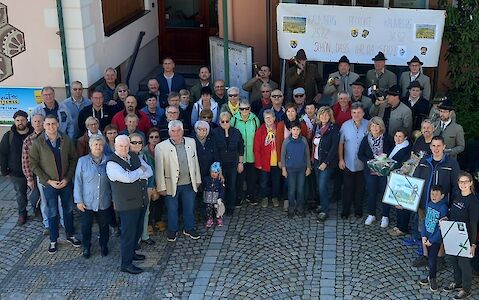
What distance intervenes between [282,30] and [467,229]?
17.8ft

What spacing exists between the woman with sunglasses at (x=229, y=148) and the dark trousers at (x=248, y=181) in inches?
7.9

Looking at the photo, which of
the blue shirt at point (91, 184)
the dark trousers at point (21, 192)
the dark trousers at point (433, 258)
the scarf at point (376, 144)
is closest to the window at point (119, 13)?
the dark trousers at point (21, 192)

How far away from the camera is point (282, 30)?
1192cm

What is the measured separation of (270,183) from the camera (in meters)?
10.3

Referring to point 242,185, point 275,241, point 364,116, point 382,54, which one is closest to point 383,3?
point 382,54

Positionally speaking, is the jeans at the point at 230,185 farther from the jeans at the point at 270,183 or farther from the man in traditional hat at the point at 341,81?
the man in traditional hat at the point at 341,81

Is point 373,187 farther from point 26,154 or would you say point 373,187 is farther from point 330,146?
point 26,154

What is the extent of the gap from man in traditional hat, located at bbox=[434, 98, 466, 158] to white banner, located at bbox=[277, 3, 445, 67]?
8.28ft

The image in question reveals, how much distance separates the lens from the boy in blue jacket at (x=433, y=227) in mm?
7883

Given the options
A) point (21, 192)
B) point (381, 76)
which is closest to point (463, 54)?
point (381, 76)

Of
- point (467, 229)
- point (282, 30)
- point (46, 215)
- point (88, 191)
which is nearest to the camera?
point (467, 229)

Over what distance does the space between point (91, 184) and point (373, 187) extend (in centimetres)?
373

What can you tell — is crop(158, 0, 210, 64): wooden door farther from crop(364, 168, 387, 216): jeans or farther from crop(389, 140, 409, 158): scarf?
crop(389, 140, 409, 158): scarf

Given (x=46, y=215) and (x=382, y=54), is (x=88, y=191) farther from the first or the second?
(x=382, y=54)
